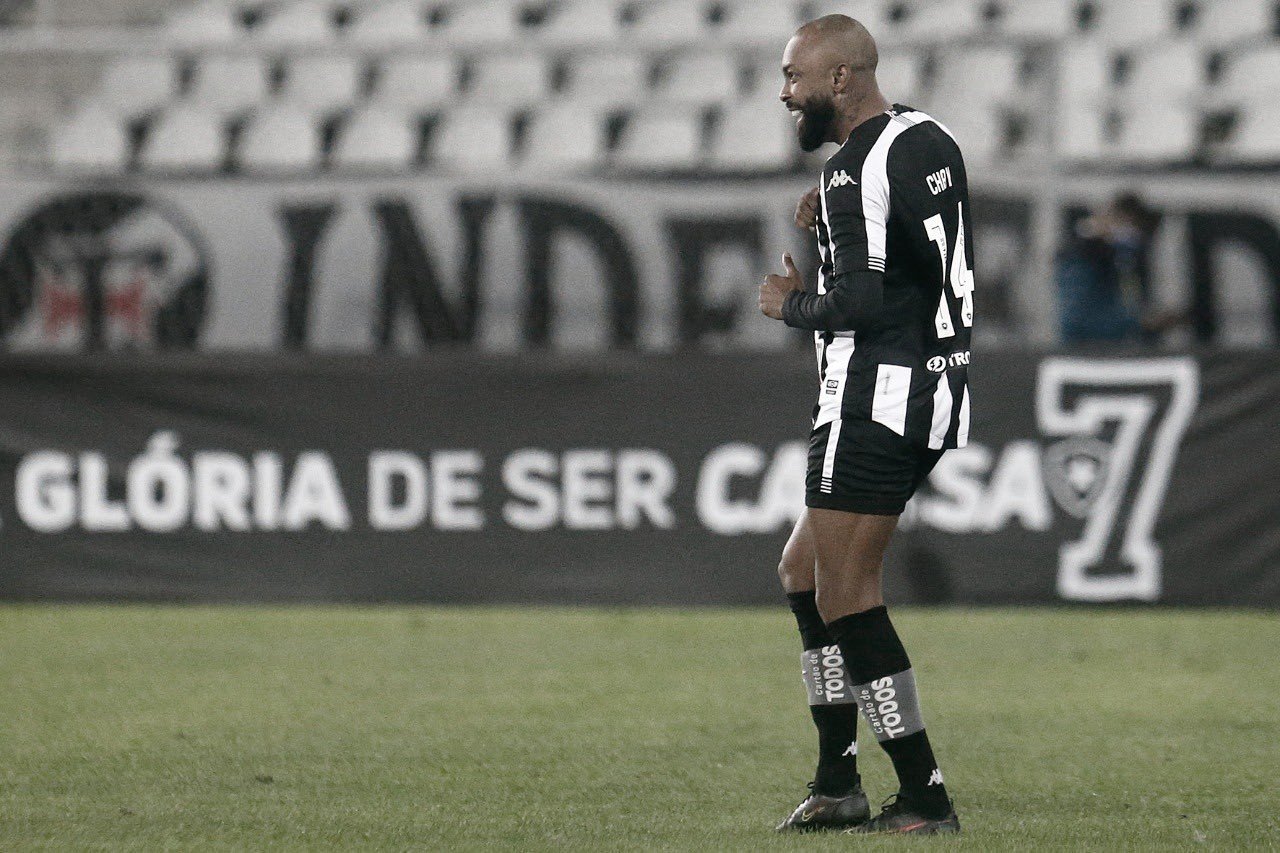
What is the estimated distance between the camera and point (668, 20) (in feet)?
43.8

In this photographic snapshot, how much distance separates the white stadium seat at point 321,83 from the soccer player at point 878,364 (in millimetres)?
8633

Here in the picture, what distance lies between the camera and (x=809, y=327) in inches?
165

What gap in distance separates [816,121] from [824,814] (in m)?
1.54

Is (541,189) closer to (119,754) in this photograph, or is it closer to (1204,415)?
(1204,415)

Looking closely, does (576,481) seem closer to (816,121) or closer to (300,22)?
(816,121)

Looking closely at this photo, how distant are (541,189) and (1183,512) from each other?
3.52m

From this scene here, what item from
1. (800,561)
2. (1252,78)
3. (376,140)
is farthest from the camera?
(1252,78)

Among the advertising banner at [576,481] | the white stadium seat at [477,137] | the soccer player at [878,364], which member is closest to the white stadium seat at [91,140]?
the white stadium seat at [477,137]

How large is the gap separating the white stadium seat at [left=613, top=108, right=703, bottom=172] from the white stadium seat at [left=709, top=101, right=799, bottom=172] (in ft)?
0.61

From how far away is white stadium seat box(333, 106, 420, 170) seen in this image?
1234cm

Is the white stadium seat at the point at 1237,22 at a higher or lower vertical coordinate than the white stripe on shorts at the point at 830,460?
higher

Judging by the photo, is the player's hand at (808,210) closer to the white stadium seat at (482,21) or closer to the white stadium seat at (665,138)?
the white stadium seat at (665,138)

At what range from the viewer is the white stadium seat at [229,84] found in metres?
12.3

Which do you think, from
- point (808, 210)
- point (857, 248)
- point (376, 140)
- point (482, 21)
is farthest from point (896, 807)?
point (482, 21)
